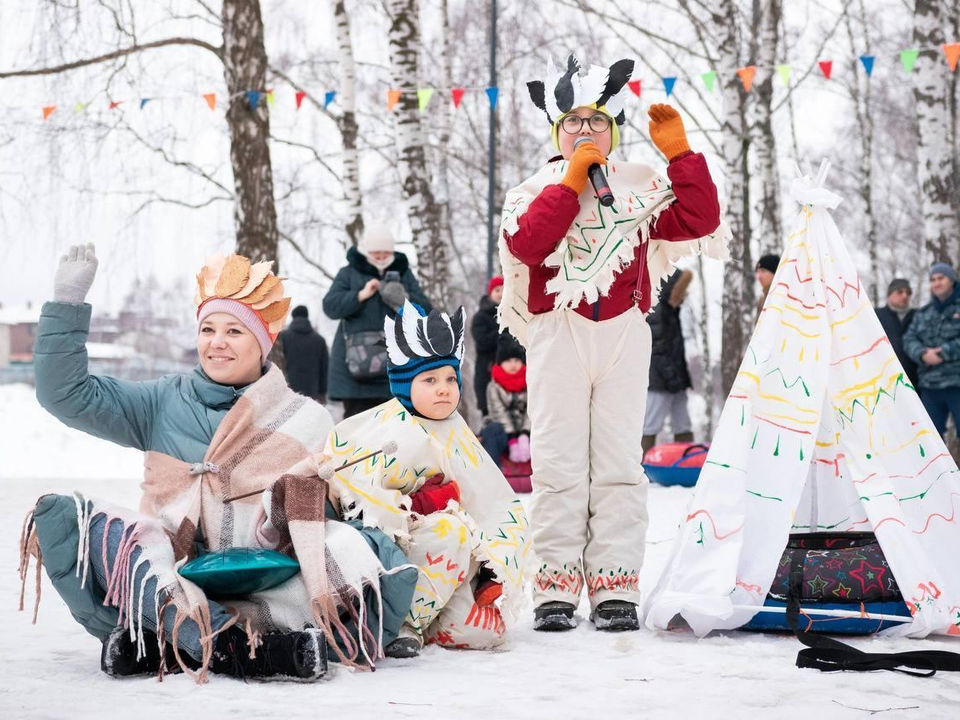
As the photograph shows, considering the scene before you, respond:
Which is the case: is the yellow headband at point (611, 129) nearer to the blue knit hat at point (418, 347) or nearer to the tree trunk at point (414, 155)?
the blue knit hat at point (418, 347)

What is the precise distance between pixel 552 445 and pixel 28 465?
9134 millimetres

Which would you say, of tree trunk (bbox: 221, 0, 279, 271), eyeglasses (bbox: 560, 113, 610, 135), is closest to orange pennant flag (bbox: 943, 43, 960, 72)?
tree trunk (bbox: 221, 0, 279, 271)

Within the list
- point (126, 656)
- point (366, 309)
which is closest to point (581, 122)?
point (126, 656)

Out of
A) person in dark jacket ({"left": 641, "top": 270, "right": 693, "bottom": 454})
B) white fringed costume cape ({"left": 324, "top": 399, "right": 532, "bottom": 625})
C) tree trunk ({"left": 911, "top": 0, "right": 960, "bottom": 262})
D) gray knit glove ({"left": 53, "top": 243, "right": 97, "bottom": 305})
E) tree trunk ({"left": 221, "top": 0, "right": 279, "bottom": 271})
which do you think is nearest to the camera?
gray knit glove ({"left": 53, "top": 243, "right": 97, "bottom": 305})

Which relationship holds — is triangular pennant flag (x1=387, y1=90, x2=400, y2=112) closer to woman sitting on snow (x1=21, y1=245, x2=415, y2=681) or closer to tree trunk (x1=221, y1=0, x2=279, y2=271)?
tree trunk (x1=221, y1=0, x2=279, y2=271)

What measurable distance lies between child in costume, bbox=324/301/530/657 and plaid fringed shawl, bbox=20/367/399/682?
0.64ft

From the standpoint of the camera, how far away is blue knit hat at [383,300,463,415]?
3.62 m

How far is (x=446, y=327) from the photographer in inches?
144

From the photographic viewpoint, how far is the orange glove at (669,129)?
12.3 ft

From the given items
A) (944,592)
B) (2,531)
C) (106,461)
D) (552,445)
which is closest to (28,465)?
(106,461)

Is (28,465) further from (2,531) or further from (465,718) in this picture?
(465,718)

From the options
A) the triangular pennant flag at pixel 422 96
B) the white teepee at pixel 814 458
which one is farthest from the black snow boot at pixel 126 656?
the triangular pennant flag at pixel 422 96

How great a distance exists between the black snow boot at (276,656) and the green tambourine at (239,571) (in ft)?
0.45

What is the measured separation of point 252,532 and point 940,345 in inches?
255
